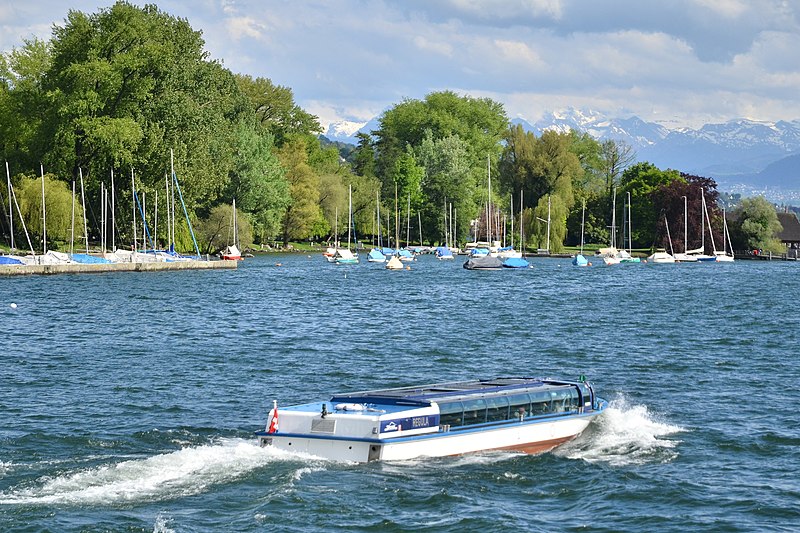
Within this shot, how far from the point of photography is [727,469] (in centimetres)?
3073

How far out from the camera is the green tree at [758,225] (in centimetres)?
18150

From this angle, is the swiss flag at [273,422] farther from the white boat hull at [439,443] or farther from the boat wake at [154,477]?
the boat wake at [154,477]

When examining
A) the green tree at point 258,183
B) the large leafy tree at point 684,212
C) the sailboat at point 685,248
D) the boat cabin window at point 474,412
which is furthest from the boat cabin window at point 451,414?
the large leafy tree at point 684,212

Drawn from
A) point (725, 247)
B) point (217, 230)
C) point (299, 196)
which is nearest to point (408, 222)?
point (299, 196)

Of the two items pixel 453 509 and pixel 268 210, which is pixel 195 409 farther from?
pixel 268 210

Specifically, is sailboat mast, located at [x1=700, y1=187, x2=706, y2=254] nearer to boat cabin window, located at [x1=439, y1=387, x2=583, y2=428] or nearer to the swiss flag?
boat cabin window, located at [x1=439, y1=387, x2=583, y2=428]

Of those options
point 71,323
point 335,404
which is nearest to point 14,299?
point 71,323

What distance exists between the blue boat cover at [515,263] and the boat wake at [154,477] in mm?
112039

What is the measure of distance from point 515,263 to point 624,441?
359 ft

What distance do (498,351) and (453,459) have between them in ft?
82.4

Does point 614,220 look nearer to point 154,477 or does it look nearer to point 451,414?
point 451,414

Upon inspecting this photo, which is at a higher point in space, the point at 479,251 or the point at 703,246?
the point at 703,246

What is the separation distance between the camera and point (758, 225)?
7146 inches

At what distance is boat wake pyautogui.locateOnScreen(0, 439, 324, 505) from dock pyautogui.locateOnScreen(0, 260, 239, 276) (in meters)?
76.7
